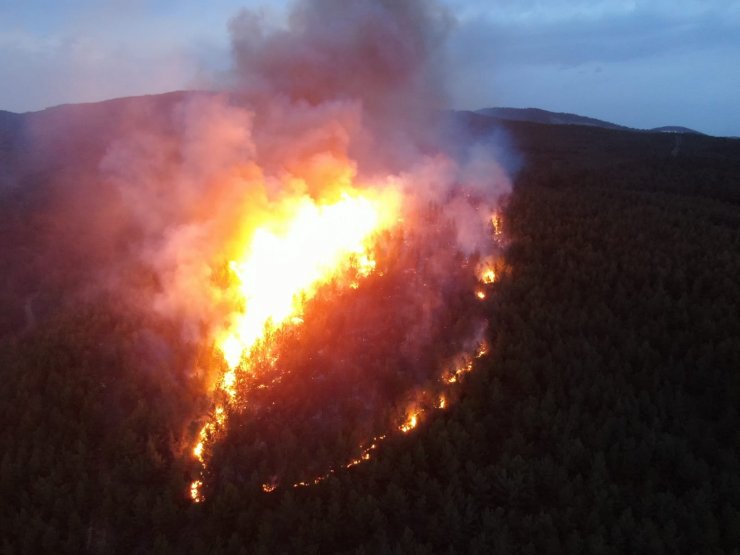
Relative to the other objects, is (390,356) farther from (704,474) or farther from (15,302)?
(15,302)

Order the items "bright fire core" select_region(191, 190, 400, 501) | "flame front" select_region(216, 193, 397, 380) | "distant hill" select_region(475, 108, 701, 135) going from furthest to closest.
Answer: "distant hill" select_region(475, 108, 701, 135) < "flame front" select_region(216, 193, 397, 380) < "bright fire core" select_region(191, 190, 400, 501)

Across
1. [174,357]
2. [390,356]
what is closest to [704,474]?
[390,356]

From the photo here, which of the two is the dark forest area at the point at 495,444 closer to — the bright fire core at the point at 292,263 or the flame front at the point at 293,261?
the bright fire core at the point at 292,263

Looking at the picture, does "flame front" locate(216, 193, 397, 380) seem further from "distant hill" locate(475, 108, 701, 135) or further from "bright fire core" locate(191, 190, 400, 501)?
"distant hill" locate(475, 108, 701, 135)

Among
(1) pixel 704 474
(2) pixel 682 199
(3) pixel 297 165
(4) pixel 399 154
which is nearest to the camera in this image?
(1) pixel 704 474

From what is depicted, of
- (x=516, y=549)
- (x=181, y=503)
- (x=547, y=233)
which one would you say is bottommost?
(x=516, y=549)

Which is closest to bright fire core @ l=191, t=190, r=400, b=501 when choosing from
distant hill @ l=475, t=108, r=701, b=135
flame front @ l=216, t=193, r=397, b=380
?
flame front @ l=216, t=193, r=397, b=380

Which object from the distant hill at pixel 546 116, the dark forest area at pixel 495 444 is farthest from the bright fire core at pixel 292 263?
the distant hill at pixel 546 116

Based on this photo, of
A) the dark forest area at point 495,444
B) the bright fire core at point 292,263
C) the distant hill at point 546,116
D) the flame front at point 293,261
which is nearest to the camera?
the dark forest area at point 495,444
